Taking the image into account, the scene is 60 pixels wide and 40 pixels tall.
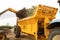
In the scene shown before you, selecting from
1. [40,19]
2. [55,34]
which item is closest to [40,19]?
[40,19]

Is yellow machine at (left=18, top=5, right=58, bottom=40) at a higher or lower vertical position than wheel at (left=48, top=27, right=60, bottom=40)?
higher

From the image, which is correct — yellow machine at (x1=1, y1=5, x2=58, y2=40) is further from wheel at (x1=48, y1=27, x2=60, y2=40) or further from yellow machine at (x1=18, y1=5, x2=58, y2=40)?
wheel at (x1=48, y1=27, x2=60, y2=40)

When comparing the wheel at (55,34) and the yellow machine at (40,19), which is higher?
the yellow machine at (40,19)

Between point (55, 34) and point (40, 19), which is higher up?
point (40, 19)

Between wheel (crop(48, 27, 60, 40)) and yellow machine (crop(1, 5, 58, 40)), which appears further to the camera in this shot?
yellow machine (crop(1, 5, 58, 40))

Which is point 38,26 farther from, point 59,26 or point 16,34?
point 59,26

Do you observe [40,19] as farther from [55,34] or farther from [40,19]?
[55,34]

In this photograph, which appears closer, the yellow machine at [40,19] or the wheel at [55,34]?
the wheel at [55,34]

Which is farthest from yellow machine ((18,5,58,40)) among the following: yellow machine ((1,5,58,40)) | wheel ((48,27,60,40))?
wheel ((48,27,60,40))

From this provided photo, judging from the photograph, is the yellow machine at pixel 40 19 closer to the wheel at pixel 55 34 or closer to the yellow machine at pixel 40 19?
the yellow machine at pixel 40 19

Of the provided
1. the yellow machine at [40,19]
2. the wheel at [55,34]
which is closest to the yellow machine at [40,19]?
the yellow machine at [40,19]

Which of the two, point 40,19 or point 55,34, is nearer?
point 55,34

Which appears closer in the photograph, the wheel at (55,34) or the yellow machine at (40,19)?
the wheel at (55,34)

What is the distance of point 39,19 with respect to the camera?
6.02 m
